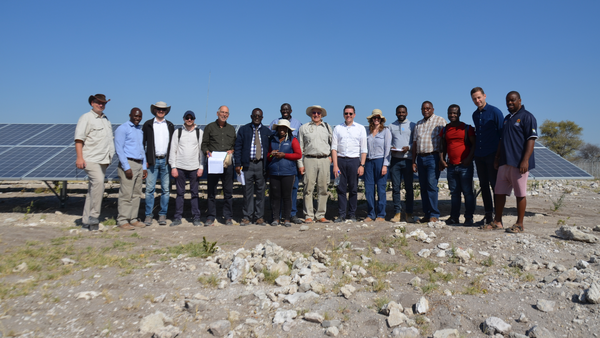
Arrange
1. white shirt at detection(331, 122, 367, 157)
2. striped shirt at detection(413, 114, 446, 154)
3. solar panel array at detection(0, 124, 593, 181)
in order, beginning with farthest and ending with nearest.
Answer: solar panel array at detection(0, 124, 593, 181)
white shirt at detection(331, 122, 367, 157)
striped shirt at detection(413, 114, 446, 154)

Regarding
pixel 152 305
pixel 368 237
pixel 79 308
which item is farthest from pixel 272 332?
pixel 368 237

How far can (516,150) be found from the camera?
5.15 meters

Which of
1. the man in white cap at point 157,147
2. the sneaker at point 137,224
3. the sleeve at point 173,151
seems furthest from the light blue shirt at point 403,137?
the sneaker at point 137,224

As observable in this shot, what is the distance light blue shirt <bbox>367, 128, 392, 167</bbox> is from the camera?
665 centimetres

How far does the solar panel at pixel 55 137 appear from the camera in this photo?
927 centimetres

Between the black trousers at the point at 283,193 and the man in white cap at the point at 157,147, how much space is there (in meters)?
1.87

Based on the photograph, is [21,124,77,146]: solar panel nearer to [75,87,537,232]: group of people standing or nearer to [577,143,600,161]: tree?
[75,87,537,232]: group of people standing

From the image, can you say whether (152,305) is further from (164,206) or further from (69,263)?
(164,206)

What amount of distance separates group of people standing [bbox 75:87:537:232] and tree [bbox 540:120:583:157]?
39338mm

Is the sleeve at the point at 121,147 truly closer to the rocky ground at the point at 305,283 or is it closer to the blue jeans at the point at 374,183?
the rocky ground at the point at 305,283

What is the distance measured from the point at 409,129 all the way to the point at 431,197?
4.06 feet

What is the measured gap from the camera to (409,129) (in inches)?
264

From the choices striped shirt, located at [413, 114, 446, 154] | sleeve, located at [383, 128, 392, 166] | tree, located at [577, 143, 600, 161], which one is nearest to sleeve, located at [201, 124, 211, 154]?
sleeve, located at [383, 128, 392, 166]

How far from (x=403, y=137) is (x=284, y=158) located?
210 cm
